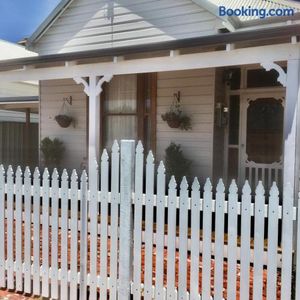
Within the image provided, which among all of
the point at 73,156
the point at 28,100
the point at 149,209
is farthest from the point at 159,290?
the point at 28,100

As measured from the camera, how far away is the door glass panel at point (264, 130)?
7.57m

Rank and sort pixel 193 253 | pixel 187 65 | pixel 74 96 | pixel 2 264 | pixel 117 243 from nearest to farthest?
pixel 193 253 < pixel 117 243 < pixel 2 264 < pixel 187 65 < pixel 74 96

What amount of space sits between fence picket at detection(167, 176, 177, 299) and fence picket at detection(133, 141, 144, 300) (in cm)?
27

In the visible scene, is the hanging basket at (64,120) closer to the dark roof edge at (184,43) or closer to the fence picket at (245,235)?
the dark roof edge at (184,43)

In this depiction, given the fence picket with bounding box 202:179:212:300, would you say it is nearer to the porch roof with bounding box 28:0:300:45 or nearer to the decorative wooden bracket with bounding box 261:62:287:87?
the decorative wooden bracket with bounding box 261:62:287:87

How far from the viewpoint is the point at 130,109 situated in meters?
8.43

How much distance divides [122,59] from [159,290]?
14.2ft

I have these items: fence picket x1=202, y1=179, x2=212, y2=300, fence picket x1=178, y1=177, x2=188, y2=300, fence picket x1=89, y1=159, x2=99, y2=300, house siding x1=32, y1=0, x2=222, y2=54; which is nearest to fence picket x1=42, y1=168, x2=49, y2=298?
fence picket x1=89, y1=159, x2=99, y2=300

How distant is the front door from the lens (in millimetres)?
7562

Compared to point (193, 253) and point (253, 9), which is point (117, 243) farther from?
point (253, 9)

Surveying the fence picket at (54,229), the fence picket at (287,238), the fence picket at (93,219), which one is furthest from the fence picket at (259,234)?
the fence picket at (54,229)

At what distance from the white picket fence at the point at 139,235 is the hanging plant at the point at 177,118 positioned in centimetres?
434

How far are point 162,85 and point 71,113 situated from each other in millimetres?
2662

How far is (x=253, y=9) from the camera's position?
829 cm
